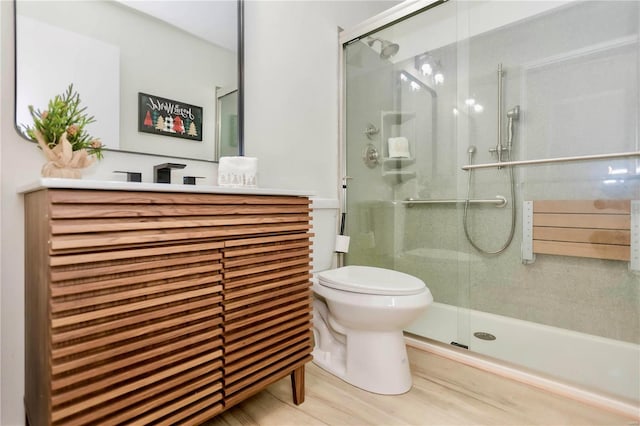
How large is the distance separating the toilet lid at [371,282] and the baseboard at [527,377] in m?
0.55

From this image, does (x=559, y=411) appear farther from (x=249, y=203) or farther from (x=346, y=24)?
(x=346, y=24)

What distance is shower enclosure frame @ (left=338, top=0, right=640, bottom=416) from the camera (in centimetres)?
130

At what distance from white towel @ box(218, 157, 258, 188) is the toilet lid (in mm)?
554

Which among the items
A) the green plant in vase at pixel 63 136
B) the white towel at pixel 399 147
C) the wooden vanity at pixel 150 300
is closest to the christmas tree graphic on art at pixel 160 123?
the green plant in vase at pixel 63 136

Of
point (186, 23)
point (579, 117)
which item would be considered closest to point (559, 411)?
point (579, 117)

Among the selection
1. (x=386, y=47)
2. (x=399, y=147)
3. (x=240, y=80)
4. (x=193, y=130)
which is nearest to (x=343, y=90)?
(x=386, y=47)

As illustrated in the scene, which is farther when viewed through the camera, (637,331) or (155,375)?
(637,331)

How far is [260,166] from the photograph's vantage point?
1623 mm

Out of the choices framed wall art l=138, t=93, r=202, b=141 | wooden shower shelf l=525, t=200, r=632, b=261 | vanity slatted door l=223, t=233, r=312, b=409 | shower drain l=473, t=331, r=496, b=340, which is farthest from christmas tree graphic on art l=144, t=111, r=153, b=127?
wooden shower shelf l=525, t=200, r=632, b=261

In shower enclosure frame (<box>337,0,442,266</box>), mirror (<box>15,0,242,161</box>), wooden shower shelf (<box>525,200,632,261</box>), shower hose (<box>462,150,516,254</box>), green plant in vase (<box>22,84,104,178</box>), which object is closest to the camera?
green plant in vase (<box>22,84,104,178</box>)

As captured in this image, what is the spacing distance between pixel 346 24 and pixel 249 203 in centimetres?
174

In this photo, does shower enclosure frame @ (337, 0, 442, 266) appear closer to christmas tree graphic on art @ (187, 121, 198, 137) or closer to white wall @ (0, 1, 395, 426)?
white wall @ (0, 1, 395, 426)

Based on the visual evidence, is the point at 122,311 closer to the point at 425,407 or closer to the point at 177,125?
the point at 177,125

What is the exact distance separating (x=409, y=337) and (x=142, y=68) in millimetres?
1850
